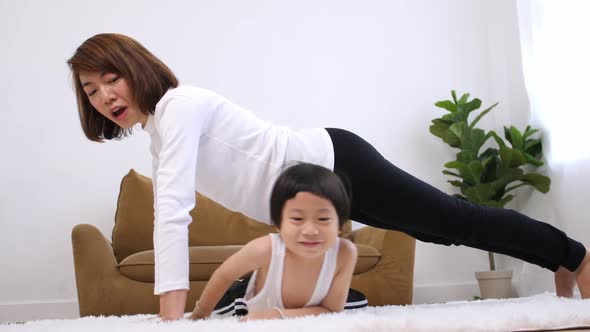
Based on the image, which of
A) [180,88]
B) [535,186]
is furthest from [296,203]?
[535,186]

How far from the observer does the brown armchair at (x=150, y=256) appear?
2.88m

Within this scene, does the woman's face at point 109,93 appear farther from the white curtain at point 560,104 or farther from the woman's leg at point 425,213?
the white curtain at point 560,104

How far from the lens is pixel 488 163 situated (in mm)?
3676

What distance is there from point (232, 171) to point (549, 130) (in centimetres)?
253

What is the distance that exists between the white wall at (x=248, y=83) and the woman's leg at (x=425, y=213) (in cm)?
229

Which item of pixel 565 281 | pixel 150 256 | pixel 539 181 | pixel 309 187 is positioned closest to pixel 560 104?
pixel 539 181

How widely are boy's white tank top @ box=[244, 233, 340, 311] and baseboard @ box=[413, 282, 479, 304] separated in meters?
2.50

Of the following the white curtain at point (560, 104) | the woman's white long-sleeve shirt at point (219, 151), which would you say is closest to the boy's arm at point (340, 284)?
the woman's white long-sleeve shirt at point (219, 151)

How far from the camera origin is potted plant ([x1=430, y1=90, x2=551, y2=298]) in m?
3.55

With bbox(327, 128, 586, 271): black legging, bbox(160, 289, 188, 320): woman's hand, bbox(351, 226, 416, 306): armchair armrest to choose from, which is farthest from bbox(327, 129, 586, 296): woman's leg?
bbox(351, 226, 416, 306): armchair armrest

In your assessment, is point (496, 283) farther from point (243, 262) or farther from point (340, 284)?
point (243, 262)

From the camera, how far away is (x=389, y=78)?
4.09 m

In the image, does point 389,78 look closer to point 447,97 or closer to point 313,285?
point 447,97

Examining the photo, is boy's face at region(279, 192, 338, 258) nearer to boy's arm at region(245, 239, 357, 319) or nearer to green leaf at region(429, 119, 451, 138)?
boy's arm at region(245, 239, 357, 319)
